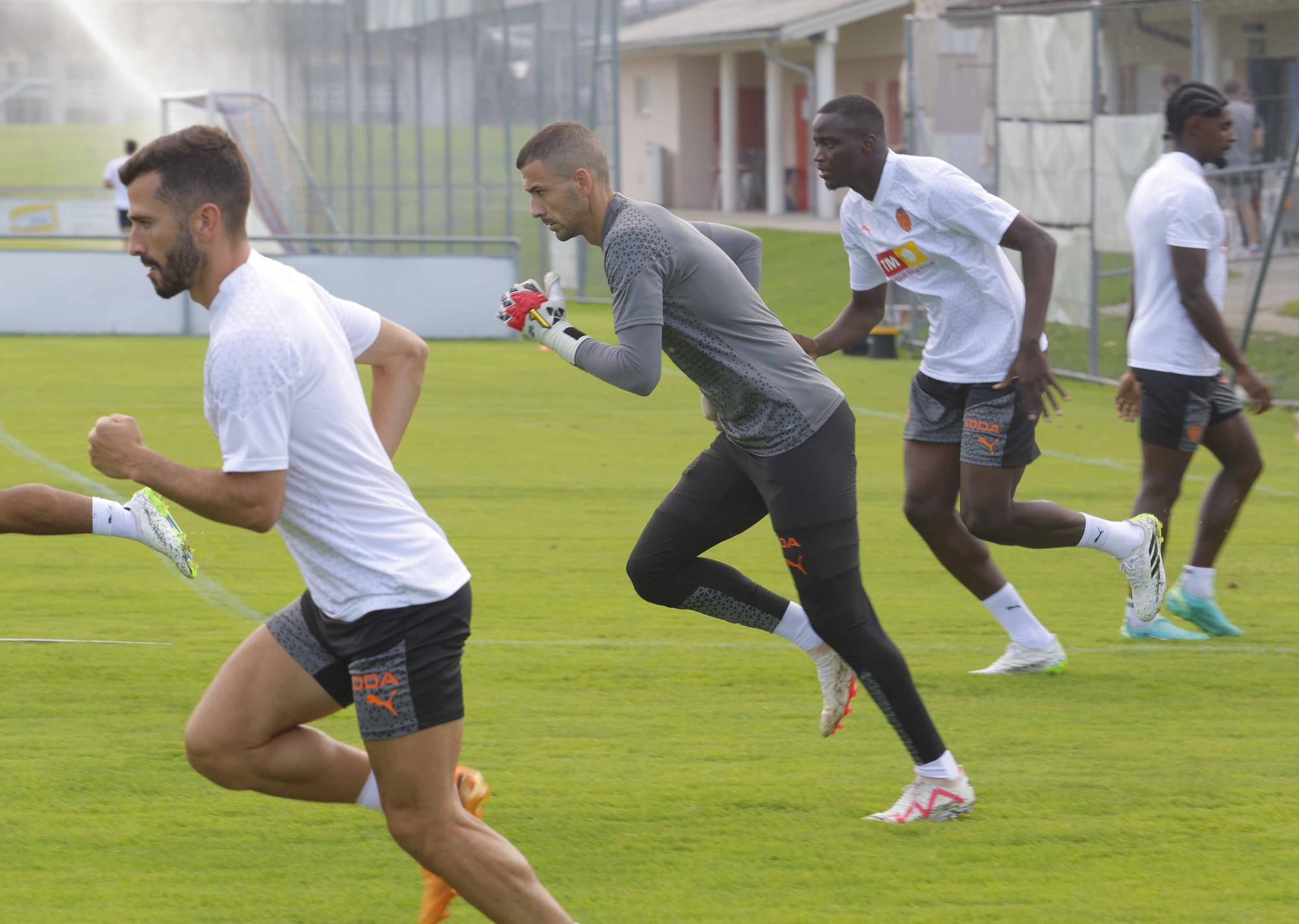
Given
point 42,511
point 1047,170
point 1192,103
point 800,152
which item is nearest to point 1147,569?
point 1192,103

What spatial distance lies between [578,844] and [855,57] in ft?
119

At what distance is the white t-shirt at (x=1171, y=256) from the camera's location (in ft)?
23.2

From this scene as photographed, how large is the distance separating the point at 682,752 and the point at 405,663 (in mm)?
2273

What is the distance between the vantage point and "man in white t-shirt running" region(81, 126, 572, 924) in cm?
350

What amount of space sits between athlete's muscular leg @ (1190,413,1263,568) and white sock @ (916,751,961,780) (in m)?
2.89

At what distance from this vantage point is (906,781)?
551cm

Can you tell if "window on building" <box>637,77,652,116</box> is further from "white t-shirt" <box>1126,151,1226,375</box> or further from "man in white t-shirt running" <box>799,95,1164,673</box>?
"man in white t-shirt running" <box>799,95,1164,673</box>

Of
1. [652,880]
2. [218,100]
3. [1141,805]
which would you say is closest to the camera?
[652,880]

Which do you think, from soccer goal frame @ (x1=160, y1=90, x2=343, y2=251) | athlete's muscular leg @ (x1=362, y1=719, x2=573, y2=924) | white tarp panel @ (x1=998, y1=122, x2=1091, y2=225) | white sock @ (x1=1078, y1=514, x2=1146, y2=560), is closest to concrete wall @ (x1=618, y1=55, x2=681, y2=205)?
soccer goal frame @ (x1=160, y1=90, x2=343, y2=251)

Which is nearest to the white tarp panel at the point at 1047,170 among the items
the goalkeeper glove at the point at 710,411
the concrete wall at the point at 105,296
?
the concrete wall at the point at 105,296

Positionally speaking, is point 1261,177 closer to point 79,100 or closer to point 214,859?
point 214,859

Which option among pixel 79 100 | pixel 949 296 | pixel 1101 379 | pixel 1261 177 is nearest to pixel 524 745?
pixel 949 296

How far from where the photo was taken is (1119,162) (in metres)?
15.6

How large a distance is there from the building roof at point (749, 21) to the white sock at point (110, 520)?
29.6 m
